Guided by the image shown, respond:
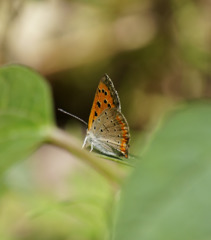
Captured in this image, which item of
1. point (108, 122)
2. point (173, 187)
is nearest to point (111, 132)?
point (108, 122)

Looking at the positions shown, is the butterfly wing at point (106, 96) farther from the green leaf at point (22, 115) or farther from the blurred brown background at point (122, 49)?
the blurred brown background at point (122, 49)

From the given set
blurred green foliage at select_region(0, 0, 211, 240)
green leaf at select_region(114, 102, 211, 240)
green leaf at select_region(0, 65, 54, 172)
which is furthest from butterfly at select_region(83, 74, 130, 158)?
blurred green foliage at select_region(0, 0, 211, 240)

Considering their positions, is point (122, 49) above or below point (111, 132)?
below

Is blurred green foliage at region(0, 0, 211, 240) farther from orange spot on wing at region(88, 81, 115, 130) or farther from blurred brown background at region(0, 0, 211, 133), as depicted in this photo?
orange spot on wing at region(88, 81, 115, 130)

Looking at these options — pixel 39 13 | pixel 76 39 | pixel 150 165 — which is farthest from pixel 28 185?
pixel 150 165

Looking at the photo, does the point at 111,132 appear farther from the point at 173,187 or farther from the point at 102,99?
the point at 173,187

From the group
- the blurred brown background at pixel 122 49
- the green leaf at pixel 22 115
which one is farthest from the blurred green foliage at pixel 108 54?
the green leaf at pixel 22 115
